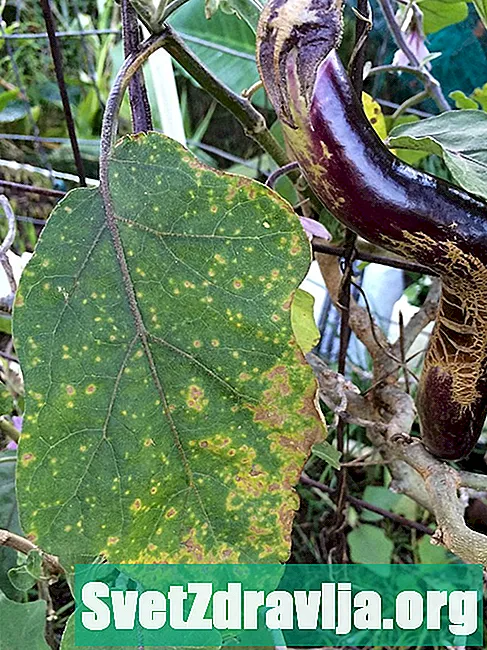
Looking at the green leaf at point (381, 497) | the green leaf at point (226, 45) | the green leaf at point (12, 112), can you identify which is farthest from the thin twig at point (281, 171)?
the green leaf at point (12, 112)

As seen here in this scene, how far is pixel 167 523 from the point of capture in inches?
11.1

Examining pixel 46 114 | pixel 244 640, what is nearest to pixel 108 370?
pixel 244 640

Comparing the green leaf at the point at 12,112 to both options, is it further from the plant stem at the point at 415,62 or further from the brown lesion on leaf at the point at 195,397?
the brown lesion on leaf at the point at 195,397

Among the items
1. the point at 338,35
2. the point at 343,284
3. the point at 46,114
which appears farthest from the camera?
the point at 46,114

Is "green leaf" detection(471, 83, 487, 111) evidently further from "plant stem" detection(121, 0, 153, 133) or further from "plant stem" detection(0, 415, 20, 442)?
"plant stem" detection(0, 415, 20, 442)

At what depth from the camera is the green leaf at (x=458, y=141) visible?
0.29m

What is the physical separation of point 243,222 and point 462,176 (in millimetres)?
95

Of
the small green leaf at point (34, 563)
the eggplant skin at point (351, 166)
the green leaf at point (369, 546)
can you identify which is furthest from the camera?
the green leaf at point (369, 546)

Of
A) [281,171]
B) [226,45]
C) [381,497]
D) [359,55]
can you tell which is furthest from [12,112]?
[359,55]

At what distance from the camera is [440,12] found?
23.0 inches

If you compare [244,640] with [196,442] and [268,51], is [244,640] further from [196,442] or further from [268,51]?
[268,51]

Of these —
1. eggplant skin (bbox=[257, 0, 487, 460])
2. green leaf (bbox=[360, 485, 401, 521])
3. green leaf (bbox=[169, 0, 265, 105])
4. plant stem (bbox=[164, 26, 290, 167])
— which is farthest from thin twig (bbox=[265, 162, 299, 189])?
green leaf (bbox=[360, 485, 401, 521])

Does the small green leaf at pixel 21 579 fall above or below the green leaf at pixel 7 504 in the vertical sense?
above

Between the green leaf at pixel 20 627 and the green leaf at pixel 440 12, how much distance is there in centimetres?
54
